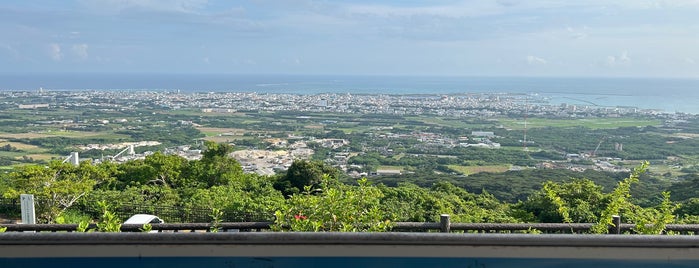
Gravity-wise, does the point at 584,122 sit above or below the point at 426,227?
below

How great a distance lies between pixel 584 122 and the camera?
37531mm

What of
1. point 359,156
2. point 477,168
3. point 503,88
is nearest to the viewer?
point 477,168

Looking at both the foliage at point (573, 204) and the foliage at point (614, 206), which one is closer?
the foliage at point (614, 206)

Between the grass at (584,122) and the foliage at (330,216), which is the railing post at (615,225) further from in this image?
the grass at (584,122)

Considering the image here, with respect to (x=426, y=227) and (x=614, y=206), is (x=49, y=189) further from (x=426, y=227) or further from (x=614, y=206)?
(x=614, y=206)

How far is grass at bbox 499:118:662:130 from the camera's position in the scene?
116ft

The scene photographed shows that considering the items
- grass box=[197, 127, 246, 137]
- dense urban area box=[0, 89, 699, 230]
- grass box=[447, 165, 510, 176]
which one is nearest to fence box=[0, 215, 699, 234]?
dense urban area box=[0, 89, 699, 230]

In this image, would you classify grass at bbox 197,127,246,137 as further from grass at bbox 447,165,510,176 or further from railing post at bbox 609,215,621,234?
railing post at bbox 609,215,621,234

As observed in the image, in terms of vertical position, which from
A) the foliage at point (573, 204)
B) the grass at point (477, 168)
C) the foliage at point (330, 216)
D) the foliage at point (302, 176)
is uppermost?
the foliage at point (330, 216)

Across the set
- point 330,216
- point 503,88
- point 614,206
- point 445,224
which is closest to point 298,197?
point 330,216

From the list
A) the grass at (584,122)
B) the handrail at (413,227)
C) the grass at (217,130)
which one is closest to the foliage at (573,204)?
the handrail at (413,227)

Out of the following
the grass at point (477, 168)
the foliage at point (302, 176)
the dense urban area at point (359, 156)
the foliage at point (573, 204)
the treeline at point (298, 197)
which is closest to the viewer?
the treeline at point (298, 197)

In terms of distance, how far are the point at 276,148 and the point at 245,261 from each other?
2508 cm

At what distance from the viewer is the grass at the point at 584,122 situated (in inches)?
1390
